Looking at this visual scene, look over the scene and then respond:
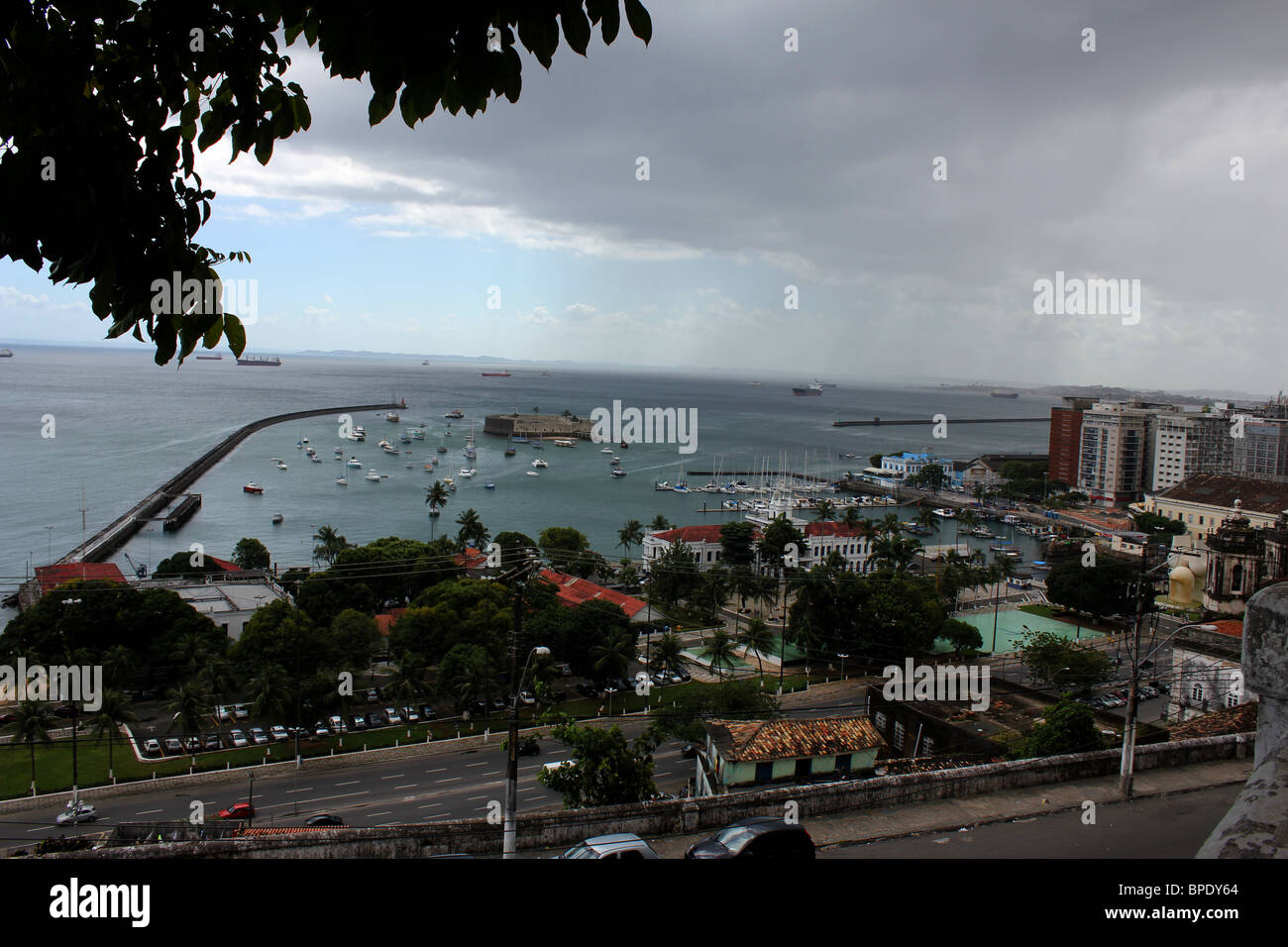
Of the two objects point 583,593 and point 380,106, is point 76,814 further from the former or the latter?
point 583,593

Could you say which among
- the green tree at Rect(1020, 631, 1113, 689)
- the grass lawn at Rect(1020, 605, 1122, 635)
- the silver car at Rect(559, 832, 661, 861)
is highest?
the silver car at Rect(559, 832, 661, 861)

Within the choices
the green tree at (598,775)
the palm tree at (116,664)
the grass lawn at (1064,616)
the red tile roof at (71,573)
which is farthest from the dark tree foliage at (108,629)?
the grass lawn at (1064,616)

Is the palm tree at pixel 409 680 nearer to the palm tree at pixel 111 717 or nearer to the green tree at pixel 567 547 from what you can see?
the palm tree at pixel 111 717

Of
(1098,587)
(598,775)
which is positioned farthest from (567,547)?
(598,775)

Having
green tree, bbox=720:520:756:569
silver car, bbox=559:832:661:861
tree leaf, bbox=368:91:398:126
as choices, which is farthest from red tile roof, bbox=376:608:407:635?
tree leaf, bbox=368:91:398:126

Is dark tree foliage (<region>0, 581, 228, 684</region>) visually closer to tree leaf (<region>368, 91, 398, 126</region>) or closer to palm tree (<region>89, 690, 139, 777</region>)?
palm tree (<region>89, 690, 139, 777</region>)
